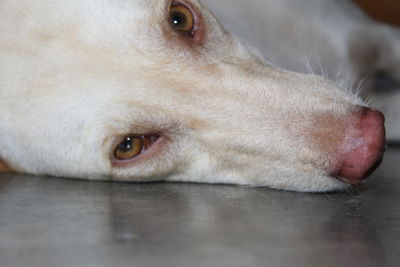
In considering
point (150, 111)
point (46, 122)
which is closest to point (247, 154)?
point (150, 111)

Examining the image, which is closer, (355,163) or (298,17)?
(355,163)

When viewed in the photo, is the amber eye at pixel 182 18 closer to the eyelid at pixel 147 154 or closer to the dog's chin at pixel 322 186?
the eyelid at pixel 147 154

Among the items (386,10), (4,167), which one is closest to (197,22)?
(4,167)

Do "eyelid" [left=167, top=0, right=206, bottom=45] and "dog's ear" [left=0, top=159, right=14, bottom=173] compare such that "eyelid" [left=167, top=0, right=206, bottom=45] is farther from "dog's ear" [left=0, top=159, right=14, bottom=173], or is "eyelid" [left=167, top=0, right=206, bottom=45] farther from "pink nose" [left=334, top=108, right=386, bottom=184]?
"dog's ear" [left=0, top=159, right=14, bottom=173]

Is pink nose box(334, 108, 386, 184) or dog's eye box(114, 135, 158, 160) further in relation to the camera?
dog's eye box(114, 135, 158, 160)

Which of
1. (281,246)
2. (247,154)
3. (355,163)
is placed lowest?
(281,246)

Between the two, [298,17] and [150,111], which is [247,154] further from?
[298,17]

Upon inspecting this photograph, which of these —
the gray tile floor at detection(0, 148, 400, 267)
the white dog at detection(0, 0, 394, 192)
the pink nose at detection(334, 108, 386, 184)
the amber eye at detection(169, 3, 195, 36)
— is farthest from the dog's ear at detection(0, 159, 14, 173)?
the pink nose at detection(334, 108, 386, 184)
